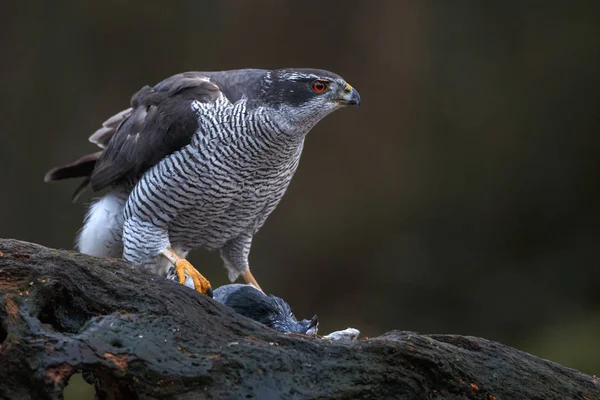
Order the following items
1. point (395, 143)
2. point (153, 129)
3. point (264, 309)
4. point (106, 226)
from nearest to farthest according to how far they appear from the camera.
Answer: point (264, 309) < point (153, 129) < point (106, 226) < point (395, 143)

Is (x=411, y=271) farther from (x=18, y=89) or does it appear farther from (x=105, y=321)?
(x=105, y=321)

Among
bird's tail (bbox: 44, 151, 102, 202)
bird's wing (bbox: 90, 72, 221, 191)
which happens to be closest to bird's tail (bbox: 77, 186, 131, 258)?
bird's wing (bbox: 90, 72, 221, 191)

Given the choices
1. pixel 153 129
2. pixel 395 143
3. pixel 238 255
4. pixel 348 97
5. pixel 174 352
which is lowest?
pixel 174 352

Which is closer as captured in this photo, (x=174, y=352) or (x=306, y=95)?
(x=174, y=352)

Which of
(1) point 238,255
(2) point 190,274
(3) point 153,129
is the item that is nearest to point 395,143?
(1) point 238,255

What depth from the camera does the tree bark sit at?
2504mm

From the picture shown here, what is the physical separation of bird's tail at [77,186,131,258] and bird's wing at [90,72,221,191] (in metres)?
0.17

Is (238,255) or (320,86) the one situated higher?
(320,86)

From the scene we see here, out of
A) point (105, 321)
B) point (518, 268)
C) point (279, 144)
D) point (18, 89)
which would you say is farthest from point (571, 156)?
point (105, 321)

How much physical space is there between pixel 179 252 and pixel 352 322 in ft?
12.5

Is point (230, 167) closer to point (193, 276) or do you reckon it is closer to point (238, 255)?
point (193, 276)

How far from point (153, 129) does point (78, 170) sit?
3.52 feet

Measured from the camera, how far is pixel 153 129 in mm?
4613

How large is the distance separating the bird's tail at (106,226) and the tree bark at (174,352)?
84.9 inches
